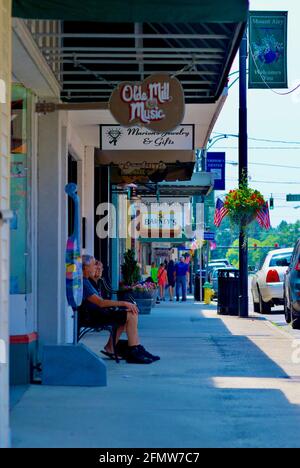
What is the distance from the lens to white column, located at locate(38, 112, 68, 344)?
10.3 metres

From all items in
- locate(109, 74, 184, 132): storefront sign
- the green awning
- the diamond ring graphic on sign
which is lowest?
locate(109, 74, 184, 132): storefront sign

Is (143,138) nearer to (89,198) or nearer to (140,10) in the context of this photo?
(89,198)

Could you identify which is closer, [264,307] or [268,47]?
[268,47]

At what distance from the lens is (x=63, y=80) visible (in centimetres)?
→ 1073

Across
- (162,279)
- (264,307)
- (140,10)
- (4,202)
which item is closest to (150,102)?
(140,10)

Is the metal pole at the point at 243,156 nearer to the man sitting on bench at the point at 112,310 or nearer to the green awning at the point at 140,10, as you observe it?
the man sitting on bench at the point at 112,310

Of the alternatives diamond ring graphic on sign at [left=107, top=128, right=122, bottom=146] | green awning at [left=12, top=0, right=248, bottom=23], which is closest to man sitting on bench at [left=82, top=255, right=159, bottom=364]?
diamond ring graphic on sign at [left=107, top=128, right=122, bottom=146]

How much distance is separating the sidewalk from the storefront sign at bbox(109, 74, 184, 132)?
8.83 feet

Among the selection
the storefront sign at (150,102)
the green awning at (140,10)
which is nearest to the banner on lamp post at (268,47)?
the storefront sign at (150,102)

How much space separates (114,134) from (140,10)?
317 inches

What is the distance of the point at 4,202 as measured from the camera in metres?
6.02

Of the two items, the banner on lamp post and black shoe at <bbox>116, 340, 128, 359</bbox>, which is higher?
the banner on lamp post

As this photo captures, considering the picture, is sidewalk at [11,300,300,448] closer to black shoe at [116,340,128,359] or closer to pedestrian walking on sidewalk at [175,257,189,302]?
black shoe at [116,340,128,359]

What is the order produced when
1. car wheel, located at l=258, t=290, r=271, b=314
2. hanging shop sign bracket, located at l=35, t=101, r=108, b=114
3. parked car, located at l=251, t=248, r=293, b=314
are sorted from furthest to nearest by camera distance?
car wheel, located at l=258, t=290, r=271, b=314 → parked car, located at l=251, t=248, r=293, b=314 → hanging shop sign bracket, located at l=35, t=101, r=108, b=114
